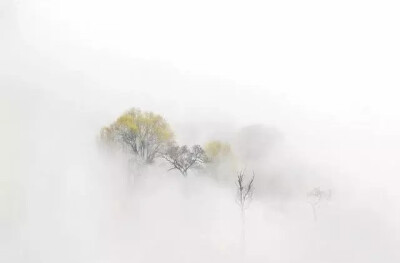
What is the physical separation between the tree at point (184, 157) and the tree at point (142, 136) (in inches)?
41.6

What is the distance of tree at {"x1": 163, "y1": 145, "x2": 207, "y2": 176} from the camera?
167 ft

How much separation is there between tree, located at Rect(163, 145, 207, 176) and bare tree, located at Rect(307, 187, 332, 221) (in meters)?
16.5

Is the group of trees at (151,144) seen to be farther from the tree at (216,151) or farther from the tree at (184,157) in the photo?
the tree at (216,151)

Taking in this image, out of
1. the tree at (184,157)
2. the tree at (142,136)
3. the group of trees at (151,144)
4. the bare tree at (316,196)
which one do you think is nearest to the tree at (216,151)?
the group of trees at (151,144)

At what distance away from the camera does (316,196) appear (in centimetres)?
5734

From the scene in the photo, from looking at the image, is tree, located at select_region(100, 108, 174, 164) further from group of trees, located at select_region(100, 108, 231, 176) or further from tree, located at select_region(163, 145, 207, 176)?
tree, located at select_region(163, 145, 207, 176)

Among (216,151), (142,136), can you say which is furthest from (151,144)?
(216,151)

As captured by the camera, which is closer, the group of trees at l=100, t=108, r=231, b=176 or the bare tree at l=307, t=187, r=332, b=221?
the group of trees at l=100, t=108, r=231, b=176

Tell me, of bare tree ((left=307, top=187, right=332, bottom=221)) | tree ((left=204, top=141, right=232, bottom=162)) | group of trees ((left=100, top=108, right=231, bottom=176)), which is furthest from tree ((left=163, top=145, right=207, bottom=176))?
bare tree ((left=307, top=187, right=332, bottom=221))

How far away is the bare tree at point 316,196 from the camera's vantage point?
187 ft

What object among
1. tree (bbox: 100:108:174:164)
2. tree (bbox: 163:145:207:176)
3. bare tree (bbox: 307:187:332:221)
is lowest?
bare tree (bbox: 307:187:332:221)

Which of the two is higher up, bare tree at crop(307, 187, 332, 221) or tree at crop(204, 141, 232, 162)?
tree at crop(204, 141, 232, 162)

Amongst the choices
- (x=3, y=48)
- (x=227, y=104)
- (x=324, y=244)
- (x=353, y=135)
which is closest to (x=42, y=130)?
(x=3, y=48)

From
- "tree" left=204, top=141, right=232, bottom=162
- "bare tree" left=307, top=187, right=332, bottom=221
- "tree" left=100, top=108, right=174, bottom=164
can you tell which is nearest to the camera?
"tree" left=100, top=108, right=174, bottom=164
